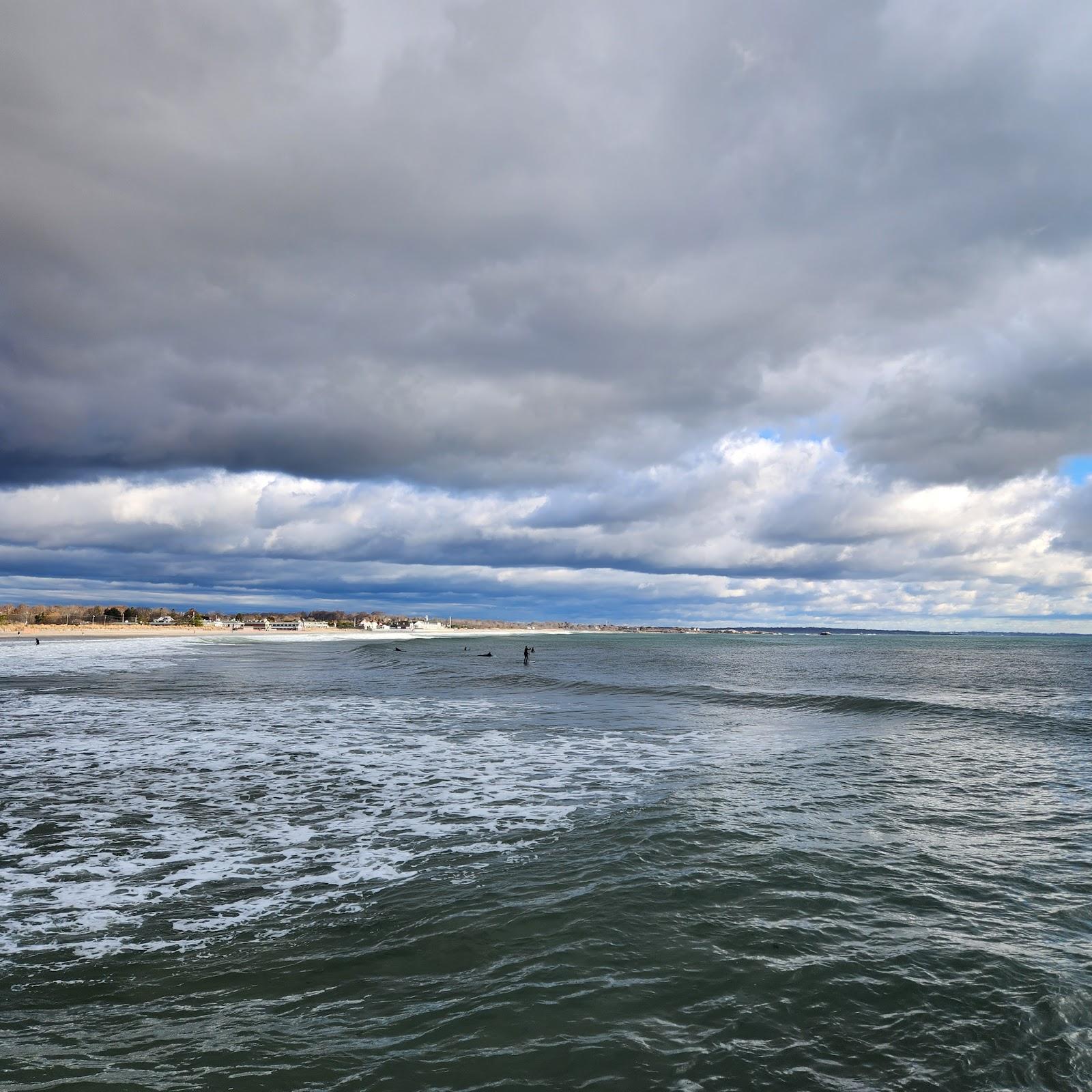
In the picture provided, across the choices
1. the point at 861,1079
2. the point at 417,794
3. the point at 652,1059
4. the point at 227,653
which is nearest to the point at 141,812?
the point at 417,794

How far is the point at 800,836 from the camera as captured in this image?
13234 millimetres

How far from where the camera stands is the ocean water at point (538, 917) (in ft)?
21.1

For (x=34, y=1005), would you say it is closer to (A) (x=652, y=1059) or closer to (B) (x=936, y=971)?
(A) (x=652, y=1059)

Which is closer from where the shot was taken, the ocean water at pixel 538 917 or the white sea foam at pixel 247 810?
the ocean water at pixel 538 917

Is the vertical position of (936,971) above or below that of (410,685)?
above

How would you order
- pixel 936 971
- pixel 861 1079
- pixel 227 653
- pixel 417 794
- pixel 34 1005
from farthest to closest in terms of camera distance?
pixel 227 653, pixel 417 794, pixel 936 971, pixel 34 1005, pixel 861 1079

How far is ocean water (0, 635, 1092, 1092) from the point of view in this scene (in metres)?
6.44

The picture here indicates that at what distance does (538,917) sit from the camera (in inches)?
374

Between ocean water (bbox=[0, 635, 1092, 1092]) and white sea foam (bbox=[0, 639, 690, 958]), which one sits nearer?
ocean water (bbox=[0, 635, 1092, 1092])

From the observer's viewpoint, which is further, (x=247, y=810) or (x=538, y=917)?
(x=247, y=810)

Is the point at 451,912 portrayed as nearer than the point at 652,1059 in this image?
No

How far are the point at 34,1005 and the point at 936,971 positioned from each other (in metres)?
9.94

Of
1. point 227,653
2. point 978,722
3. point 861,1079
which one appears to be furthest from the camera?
point 227,653

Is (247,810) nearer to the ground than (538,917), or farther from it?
nearer to the ground
